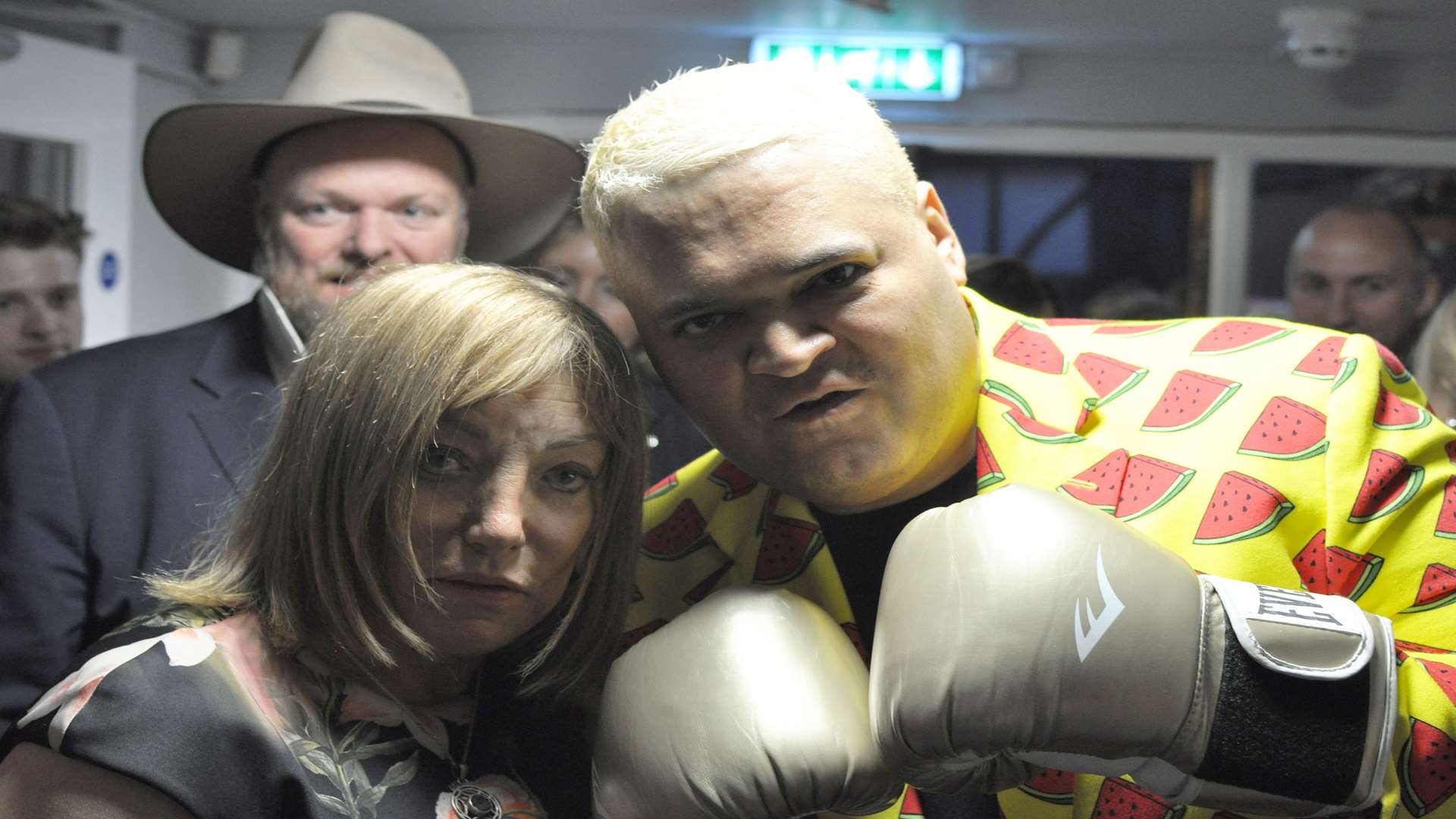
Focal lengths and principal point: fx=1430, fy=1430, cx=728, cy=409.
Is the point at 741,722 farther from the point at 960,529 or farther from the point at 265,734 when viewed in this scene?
the point at 265,734

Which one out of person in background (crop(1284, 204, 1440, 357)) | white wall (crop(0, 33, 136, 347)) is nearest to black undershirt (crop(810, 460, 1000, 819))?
person in background (crop(1284, 204, 1440, 357))

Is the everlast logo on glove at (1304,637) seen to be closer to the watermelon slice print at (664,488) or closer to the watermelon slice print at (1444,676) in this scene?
the watermelon slice print at (1444,676)

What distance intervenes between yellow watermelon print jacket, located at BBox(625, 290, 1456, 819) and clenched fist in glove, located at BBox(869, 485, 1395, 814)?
4.3 inches

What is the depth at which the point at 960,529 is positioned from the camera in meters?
1.06

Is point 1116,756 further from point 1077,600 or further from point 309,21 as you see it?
point 309,21

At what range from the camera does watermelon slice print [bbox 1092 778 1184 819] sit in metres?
1.15

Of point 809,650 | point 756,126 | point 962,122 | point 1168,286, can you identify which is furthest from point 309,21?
point 809,650

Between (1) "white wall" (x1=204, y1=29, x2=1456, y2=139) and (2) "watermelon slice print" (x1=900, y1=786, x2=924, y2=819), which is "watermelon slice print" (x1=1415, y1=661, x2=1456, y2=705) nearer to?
(2) "watermelon slice print" (x1=900, y1=786, x2=924, y2=819)

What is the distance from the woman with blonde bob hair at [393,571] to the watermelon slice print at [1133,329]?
0.49 m

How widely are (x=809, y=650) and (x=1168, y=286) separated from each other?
3468mm

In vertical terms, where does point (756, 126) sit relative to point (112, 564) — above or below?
above

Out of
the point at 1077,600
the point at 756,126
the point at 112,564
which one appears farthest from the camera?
the point at 112,564

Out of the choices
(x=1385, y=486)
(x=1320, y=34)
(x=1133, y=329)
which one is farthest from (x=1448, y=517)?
(x=1320, y=34)

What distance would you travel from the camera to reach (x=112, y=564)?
1.72m
